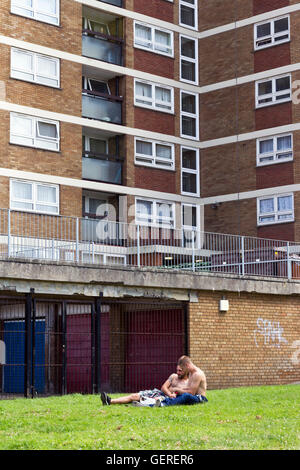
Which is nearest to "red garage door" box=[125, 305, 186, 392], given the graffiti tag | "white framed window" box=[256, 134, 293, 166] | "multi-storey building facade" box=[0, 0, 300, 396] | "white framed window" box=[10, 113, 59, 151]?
"multi-storey building facade" box=[0, 0, 300, 396]

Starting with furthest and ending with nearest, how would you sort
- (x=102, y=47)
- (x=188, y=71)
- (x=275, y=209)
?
(x=188, y=71) < (x=102, y=47) < (x=275, y=209)

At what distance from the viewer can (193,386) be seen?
1538cm

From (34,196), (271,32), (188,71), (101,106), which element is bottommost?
(34,196)

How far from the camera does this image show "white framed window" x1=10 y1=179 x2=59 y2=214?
32188 mm

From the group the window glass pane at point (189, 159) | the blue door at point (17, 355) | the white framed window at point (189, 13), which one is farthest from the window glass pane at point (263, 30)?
the blue door at point (17, 355)

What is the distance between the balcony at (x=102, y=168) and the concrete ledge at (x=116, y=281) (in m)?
12.1

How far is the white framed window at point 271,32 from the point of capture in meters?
36.7

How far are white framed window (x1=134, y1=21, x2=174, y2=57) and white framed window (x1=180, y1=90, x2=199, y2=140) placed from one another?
83.5 inches

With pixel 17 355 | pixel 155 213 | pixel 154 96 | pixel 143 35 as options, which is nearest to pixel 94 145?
pixel 154 96

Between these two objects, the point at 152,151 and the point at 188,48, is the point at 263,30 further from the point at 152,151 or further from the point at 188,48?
the point at 152,151

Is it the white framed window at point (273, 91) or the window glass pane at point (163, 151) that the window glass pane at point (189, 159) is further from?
the white framed window at point (273, 91)

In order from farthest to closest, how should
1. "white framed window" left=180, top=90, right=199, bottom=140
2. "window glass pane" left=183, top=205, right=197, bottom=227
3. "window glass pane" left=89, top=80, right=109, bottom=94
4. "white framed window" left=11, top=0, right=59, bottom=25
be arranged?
"white framed window" left=180, top=90, right=199, bottom=140 → "window glass pane" left=183, top=205, right=197, bottom=227 → "window glass pane" left=89, top=80, right=109, bottom=94 → "white framed window" left=11, top=0, right=59, bottom=25

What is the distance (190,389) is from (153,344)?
8.09 meters

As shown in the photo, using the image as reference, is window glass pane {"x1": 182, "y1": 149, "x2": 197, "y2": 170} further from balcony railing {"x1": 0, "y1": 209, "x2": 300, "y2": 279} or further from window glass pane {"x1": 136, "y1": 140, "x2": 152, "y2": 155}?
balcony railing {"x1": 0, "y1": 209, "x2": 300, "y2": 279}
